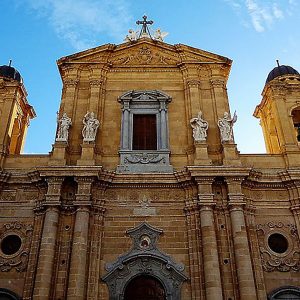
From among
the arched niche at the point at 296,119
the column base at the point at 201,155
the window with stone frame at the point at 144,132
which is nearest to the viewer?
the column base at the point at 201,155

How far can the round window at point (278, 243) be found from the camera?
15.6 meters

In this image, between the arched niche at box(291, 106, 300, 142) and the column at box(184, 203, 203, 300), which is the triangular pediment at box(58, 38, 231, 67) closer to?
the arched niche at box(291, 106, 300, 142)

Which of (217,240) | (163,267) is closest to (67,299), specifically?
(163,267)

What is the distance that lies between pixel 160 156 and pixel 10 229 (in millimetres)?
6648

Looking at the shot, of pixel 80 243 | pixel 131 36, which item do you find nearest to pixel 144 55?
pixel 131 36

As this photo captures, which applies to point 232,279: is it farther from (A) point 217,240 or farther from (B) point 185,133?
(B) point 185,133

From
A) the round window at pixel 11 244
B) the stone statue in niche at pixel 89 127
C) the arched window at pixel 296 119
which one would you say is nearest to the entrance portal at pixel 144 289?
the round window at pixel 11 244

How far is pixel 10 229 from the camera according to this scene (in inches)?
619

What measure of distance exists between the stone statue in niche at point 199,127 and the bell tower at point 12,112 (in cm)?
→ 816

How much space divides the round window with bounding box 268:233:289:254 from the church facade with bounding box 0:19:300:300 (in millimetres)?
42

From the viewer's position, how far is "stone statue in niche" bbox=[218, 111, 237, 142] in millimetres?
17438

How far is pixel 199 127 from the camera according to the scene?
1762cm

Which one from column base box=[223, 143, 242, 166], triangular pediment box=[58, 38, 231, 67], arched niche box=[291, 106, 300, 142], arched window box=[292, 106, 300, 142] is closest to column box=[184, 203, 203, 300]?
column base box=[223, 143, 242, 166]

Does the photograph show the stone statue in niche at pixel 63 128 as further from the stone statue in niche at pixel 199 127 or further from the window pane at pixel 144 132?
the stone statue in niche at pixel 199 127
